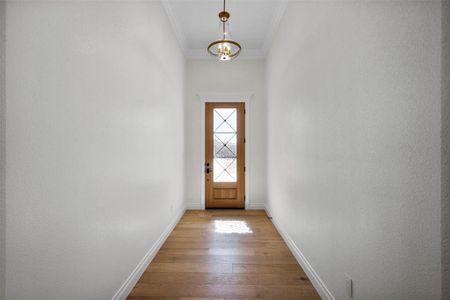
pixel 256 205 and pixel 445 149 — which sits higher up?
pixel 445 149

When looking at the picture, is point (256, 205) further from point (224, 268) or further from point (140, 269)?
point (140, 269)

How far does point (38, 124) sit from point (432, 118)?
5.60 ft

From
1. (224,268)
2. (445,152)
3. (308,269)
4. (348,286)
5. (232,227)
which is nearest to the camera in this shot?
(445,152)

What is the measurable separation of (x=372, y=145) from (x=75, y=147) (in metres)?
1.66

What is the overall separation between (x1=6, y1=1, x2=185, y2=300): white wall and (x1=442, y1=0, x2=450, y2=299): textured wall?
1.72 metres

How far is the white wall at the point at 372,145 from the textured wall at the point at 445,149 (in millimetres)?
20

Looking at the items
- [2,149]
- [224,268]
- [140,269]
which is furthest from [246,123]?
[2,149]

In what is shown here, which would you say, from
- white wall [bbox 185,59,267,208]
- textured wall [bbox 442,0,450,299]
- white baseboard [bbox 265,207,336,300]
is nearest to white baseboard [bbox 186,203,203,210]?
white wall [bbox 185,59,267,208]

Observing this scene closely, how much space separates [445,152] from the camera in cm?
86

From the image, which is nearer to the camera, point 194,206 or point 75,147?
point 75,147

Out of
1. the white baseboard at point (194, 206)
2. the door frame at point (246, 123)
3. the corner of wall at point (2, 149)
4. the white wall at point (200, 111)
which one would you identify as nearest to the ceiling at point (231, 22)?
the white wall at point (200, 111)

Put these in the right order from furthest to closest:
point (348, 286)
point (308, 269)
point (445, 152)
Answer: point (308, 269), point (348, 286), point (445, 152)

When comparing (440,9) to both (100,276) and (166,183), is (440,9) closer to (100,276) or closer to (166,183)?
(100,276)

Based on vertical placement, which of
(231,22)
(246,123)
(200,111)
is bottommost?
(246,123)
